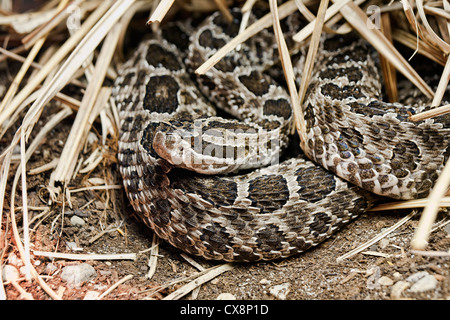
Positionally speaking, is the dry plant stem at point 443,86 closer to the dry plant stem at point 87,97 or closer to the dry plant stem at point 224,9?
the dry plant stem at point 224,9

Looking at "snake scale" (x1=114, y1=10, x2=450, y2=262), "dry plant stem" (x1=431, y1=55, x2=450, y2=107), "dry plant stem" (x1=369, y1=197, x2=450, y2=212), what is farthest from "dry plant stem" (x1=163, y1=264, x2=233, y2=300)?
"dry plant stem" (x1=431, y1=55, x2=450, y2=107)

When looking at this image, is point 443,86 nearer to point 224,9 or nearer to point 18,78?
point 224,9

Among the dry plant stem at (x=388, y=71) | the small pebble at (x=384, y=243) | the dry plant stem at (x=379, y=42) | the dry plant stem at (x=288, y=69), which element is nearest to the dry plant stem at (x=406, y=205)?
the small pebble at (x=384, y=243)

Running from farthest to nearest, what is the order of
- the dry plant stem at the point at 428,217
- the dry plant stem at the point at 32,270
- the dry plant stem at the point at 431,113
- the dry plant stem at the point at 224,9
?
the dry plant stem at the point at 224,9 → the dry plant stem at the point at 431,113 → the dry plant stem at the point at 32,270 → the dry plant stem at the point at 428,217

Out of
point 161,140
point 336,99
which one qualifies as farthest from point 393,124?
point 161,140

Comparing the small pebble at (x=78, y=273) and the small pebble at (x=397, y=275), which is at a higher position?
the small pebble at (x=78, y=273)

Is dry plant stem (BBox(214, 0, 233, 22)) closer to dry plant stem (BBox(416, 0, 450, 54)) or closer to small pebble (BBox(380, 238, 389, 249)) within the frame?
dry plant stem (BBox(416, 0, 450, 54))
